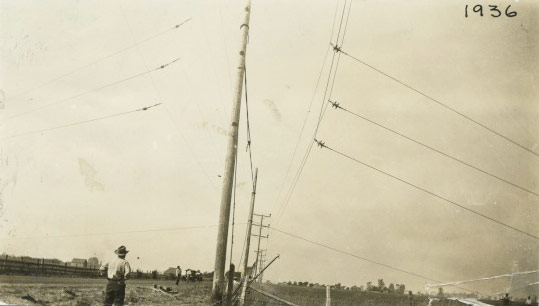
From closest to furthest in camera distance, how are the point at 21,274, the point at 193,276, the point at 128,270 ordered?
the point at 128,270
the point at 21,274
the point at 193,276

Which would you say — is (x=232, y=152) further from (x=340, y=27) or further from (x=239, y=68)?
(x=340, y=27)

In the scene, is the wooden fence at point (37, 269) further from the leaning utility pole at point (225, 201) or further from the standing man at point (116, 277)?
the leaning utility pole at point (225, 201)

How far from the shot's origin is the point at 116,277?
7.94m

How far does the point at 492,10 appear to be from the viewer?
25.3 feet

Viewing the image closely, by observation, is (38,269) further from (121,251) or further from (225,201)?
(225,201)

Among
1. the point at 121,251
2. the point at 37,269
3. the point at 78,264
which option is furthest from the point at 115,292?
the point at 78,264

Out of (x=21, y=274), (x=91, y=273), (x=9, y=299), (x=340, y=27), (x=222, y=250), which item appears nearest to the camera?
(x=222, y=250)

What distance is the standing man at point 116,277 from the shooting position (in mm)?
7922

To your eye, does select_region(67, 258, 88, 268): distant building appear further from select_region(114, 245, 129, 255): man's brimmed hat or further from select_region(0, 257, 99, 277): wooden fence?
select_region(114, 245, 129, 255): man's brimmed hat

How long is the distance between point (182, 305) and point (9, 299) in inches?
219

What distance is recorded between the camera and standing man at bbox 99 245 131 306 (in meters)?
7.92

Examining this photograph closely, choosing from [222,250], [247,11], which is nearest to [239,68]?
[247,11]

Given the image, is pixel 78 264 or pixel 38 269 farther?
pixel 78 264

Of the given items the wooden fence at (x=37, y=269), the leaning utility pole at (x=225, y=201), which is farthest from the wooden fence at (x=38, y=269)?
the leaning utility pole at (x=225, y=201)
